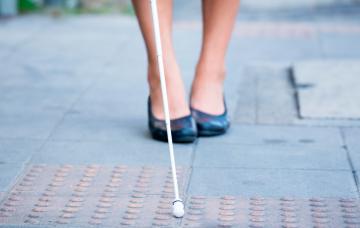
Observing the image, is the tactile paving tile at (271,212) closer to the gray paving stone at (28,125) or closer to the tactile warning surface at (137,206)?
the tactile warning surface at (137,206)

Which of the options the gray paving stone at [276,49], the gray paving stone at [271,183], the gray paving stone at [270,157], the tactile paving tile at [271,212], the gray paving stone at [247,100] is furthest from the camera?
the gray paving stone at [276,49]

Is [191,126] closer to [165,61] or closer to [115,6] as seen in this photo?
[165,61]

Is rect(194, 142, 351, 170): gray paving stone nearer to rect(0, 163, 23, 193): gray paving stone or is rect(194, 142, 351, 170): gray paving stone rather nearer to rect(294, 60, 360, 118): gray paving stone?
rect(294, 60, 360, 118): gray paving stone

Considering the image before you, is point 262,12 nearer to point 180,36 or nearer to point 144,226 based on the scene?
point 180,36

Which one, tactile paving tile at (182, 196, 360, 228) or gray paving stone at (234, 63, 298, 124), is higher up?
tactile paving tile at (182, 196, 360, 228)

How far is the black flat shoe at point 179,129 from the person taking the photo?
349 cm

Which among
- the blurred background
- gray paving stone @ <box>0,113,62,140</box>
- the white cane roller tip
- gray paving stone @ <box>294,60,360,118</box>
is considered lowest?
the blurred background

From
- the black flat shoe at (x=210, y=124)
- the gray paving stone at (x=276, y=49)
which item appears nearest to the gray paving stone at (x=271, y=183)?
the black flat shoe at (x=210, y=124)

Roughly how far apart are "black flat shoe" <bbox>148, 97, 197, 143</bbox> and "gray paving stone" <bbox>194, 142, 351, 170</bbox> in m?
0.07

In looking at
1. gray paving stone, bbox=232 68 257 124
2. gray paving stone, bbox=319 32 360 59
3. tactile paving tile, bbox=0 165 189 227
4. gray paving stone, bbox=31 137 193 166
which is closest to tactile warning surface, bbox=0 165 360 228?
tactile paving tile, bbox=0 165 189 227

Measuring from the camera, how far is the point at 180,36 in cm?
590

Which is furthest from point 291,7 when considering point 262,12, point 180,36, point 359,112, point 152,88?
point 152,88

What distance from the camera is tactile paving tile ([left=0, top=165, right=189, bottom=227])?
273cm

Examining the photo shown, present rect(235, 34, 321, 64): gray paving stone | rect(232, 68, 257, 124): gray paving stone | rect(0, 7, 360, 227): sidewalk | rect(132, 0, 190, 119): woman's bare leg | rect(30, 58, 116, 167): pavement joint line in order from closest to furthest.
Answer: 1. rect(0, 7, 360, 227): sidewalk
2. rect(132, 0, 190, 119): woman's bare leg
3. rect(30, 58, 116, 167): pavement joint line
4. rect(232, 68, 257, 124): gray paving stone
5. rect(235, 34, 321, 64): gray paving stone
